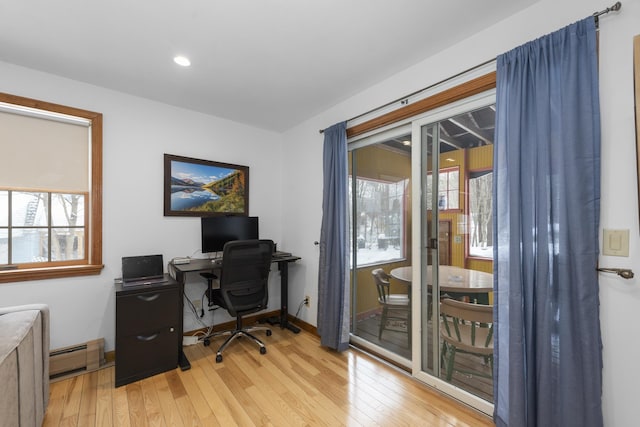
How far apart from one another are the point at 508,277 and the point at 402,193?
1.09 m

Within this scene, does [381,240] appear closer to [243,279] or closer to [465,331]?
[465,331]

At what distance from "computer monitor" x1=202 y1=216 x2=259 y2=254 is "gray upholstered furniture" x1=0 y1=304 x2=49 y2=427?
4.45 feet

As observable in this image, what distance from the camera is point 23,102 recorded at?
2184 millimetres

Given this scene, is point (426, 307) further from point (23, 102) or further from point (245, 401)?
point (23, 102)

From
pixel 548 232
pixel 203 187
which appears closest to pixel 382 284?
pixel 548 232

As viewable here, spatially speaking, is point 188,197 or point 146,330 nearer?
point 146,330

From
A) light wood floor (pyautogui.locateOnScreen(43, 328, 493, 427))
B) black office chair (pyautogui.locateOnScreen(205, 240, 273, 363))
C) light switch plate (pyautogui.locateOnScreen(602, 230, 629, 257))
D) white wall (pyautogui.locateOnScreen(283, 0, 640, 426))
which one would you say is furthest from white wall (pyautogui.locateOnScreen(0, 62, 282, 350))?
light switch plate (pyautogui.locateOnScreen(602, 230, 629, 257))

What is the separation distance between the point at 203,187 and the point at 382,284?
2240 millimetres

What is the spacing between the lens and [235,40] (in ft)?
6.15

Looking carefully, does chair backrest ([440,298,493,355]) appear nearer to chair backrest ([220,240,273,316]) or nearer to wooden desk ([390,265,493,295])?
wooden desk ([390,265,493,295])

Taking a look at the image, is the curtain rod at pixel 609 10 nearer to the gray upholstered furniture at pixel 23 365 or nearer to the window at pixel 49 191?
the gray upholstered furniture at pixel 23 365

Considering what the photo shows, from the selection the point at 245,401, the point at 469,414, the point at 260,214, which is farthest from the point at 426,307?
the point at 260,214

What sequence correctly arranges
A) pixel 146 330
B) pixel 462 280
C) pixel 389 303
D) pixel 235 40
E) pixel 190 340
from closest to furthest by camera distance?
pixel 235 40 < pixel 462 280 < pixel 146 330 < pixel 389 303 < pixel 190 340

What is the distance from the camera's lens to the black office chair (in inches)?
98.2
